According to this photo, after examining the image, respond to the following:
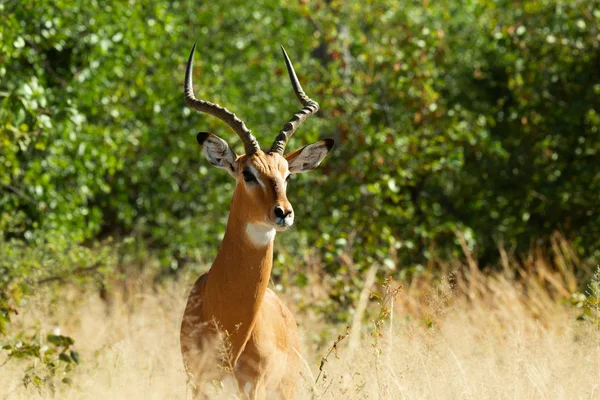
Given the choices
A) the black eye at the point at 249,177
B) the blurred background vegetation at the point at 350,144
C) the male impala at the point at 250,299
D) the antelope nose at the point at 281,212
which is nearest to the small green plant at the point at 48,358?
the male impala at the point at 250,299

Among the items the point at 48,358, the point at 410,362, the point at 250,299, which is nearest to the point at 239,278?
the point at 250,299

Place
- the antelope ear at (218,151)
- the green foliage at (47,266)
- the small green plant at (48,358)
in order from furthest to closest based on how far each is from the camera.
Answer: the green foliage at (47,266) → the antelope ear at (218,151) → the small green plant at (48,358)

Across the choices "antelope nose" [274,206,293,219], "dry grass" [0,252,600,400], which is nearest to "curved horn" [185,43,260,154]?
"antelope nose" [274,206,293,219]

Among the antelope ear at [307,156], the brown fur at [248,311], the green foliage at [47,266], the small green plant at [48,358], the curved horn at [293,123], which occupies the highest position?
the curved horn at [293,123]

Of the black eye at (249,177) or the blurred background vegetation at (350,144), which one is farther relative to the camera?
the blurred background vegetation at (350,144)

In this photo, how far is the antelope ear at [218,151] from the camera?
6.28 metres

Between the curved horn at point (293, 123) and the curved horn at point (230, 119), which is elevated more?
the curved horn at point (293, 123)

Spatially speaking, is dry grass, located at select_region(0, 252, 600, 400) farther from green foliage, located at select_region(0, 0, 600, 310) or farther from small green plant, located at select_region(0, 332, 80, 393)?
green foliage, located at select_region(0, 0, 600, 310)

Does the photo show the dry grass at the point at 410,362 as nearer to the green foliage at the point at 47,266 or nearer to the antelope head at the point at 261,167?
the green foliage at the point at 47,266

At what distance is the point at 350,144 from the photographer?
38.1 ft

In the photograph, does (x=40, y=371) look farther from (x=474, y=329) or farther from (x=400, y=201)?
(x=400, y=201)

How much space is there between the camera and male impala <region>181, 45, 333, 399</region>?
5539mm

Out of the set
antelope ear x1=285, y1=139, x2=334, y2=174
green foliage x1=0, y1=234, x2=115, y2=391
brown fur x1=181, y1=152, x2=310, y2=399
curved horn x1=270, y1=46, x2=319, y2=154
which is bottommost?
green foliage x1=0, y1=234, x2=115, y2=391

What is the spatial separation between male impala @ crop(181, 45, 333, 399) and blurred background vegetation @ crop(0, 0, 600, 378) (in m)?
3.60
